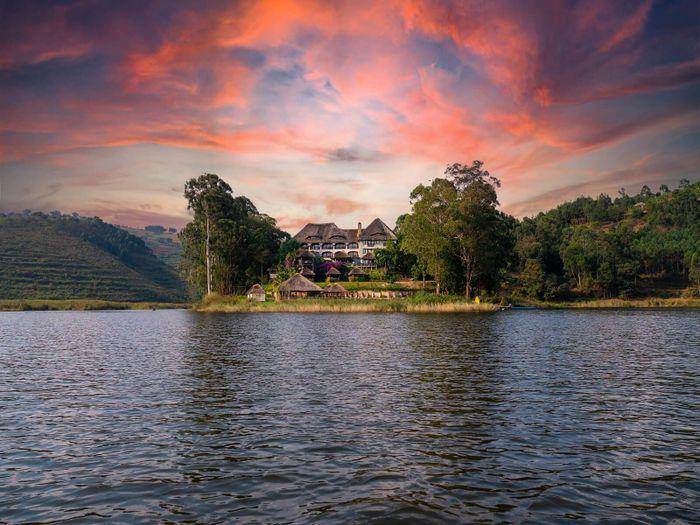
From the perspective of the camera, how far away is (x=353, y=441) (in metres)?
12.1

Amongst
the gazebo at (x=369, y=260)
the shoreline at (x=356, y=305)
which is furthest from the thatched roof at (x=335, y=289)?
the gazebo at (x=369, y=260)

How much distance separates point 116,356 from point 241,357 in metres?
8.16

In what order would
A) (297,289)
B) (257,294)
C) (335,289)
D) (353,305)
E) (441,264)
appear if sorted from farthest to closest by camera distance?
1. (257,294)
2. (335,289)
3. (297,289)
4. (441,264)
5. (353,305)

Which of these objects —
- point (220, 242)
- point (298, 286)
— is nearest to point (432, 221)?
point (298, 286)

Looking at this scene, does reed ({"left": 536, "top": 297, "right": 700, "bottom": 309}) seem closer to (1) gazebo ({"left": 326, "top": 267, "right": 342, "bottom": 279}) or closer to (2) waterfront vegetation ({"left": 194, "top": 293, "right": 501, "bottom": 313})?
(2) waterfront vegetation ({"left": 194, "top": 293, "right": 501, "bottom": 313})

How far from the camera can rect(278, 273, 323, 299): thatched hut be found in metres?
101

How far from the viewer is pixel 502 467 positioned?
33.6 feet

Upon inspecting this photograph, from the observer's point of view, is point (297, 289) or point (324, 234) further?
point (324, 234)

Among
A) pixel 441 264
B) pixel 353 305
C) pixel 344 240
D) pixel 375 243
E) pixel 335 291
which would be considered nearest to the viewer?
Answer: pixel 353 305

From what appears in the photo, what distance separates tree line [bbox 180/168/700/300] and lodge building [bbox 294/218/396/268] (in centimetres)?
881

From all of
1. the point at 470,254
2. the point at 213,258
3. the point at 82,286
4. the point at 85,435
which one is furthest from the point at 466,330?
the point at 82,286

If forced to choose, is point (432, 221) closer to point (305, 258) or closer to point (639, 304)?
point (305, 258)

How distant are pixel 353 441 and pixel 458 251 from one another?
284 ft

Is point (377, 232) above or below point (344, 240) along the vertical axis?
above
